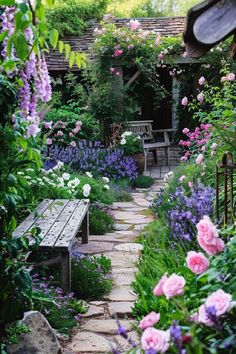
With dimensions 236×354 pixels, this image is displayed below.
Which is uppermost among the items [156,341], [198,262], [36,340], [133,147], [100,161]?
[198,262]

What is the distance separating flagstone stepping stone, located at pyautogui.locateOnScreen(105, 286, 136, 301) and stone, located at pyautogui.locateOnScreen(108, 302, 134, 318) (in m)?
0.11

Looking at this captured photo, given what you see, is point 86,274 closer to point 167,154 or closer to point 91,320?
point 91,320

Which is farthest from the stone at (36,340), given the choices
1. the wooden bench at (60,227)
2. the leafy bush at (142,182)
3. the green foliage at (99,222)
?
the leafy bush at (142,182)

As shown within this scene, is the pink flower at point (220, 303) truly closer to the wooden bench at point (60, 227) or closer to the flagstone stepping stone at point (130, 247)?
the wooden bench at point (60, 227)

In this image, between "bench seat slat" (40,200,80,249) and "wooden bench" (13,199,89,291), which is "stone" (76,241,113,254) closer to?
"wooden bench" (13,199,89,291)

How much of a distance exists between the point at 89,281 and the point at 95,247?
1379 mm

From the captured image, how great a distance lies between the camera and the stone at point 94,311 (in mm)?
4229

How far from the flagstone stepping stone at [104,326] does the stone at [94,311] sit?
103 mm

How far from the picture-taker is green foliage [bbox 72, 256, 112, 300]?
4.64 meters

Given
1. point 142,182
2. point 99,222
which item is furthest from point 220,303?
point 142,182

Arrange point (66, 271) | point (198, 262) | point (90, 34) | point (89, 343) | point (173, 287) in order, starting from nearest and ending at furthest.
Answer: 1. point (173, 287)
2. point (198, 262)
3. point (89, 343)
4. point (66, 271)
5. point (90, 34)

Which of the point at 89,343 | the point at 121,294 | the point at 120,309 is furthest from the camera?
the point at 121,294

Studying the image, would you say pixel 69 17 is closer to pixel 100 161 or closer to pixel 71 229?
pixel 100 161

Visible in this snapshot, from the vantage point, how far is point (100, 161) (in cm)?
1009
